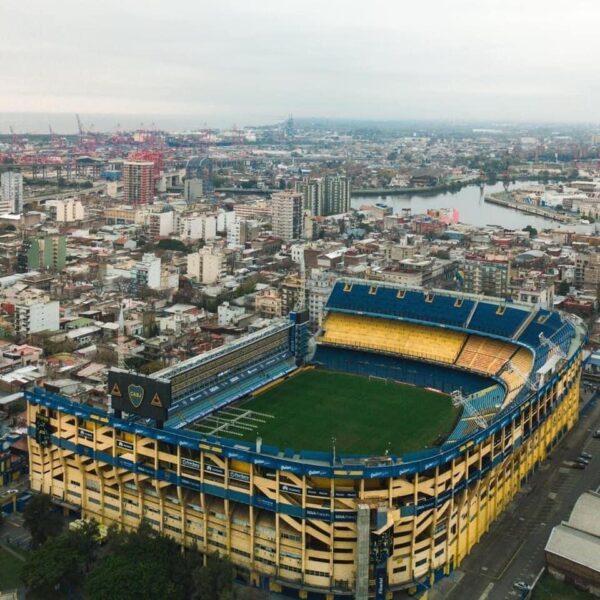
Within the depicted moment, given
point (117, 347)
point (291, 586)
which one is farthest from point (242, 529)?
point (117, 347)

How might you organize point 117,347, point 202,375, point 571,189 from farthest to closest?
point 571,189 < point 117,347 < point 202,375

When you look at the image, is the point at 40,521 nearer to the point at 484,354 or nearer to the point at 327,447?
the point at 327,447

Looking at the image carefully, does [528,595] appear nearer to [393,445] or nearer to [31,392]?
[393,445]

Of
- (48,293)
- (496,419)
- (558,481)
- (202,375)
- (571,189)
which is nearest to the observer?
(496,419)

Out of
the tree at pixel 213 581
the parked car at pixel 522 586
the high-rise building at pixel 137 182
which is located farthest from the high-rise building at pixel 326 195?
the tree at pixel 213 581

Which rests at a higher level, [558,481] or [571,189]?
[571,189]

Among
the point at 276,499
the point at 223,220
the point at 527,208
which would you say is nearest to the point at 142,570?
the point at 276,499
